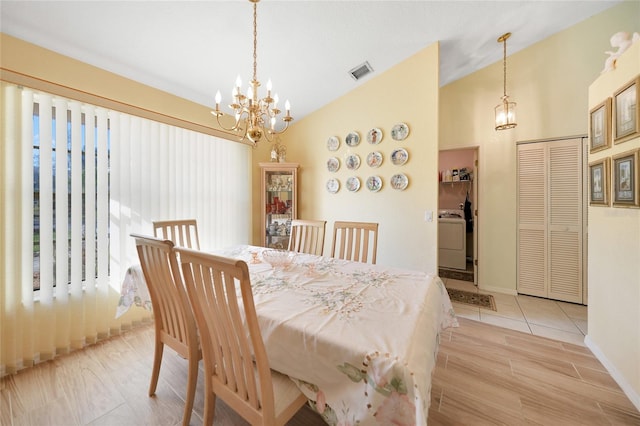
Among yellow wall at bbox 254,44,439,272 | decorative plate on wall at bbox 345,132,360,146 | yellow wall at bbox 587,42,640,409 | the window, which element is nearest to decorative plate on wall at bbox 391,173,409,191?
yellow wall at bbox 254,44,439,272

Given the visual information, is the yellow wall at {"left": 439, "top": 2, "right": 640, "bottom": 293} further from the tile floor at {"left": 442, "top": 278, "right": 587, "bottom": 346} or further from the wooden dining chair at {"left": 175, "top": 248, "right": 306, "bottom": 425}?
the wooden dining chair at {"left": 175, "top": 248, "right": 306, "bottom": 425}

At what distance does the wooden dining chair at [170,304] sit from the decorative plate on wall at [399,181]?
235 centimetres

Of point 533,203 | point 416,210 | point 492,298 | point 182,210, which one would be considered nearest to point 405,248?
point 416,210

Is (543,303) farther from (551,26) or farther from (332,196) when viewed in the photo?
(551,26)

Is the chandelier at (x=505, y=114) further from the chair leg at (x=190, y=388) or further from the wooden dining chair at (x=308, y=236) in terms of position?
the chair leg at (x=190, y=388)

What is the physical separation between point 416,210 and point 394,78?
1.57 m

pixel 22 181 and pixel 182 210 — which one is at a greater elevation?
pixel 22 181

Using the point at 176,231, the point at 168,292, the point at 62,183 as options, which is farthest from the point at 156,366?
the point at 62,183

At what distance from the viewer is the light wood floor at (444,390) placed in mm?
1358

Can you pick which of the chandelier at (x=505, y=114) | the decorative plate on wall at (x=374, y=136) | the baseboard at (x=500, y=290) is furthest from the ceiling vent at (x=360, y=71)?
the baseboard at (x=500, y=290)

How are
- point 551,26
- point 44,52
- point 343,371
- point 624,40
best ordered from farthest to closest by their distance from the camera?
point 551,26 < point 44,52 < point 624,40 < point 343,371

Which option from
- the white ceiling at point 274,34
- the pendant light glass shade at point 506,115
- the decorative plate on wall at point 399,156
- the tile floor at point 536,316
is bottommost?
the tile floor at point 536,316

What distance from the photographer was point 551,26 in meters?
2.62

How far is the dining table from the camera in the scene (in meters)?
0.72
